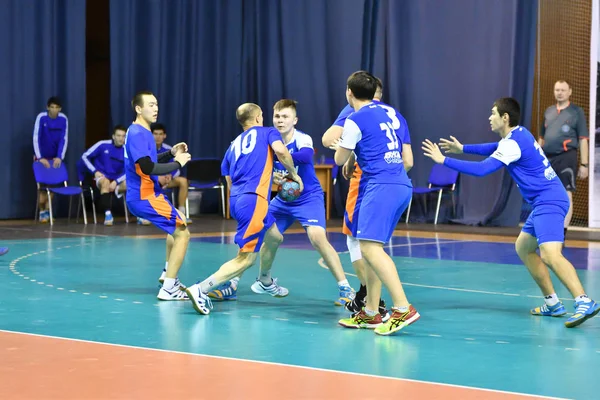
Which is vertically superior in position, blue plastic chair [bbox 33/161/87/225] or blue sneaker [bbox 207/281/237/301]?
blue plastic chair [bbox 33/161/87/225]

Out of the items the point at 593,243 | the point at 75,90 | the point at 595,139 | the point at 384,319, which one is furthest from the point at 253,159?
the point at 75,90

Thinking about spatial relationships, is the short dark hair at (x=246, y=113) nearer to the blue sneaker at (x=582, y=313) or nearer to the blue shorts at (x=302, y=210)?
the blue shorts at (x=302, y=210)

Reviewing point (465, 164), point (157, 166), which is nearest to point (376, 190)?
point (465, 164)

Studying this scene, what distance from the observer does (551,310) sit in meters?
6.54

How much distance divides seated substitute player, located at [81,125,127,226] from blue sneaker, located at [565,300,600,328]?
907 centimetres

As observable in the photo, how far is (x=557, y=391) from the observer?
14.3 ft

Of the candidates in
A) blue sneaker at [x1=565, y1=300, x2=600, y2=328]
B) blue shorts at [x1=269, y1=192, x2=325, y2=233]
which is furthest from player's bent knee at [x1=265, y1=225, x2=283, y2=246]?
blue sneaker at [x1=565, y1=300, x2=600, y2=328]

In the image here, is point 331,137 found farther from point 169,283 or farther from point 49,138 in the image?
point 49,138

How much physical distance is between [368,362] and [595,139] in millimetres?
9837

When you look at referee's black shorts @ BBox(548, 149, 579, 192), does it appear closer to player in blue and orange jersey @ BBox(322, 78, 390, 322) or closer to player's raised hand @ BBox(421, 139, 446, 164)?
player in blue and orange jersey @ BBox(322, 78, 390, 322)

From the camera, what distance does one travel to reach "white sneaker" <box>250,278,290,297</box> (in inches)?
291

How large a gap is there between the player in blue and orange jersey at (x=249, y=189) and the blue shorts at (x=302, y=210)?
1.22ft

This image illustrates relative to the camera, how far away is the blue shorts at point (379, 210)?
19.0ft

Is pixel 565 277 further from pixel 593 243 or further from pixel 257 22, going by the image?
pixel 257 22
